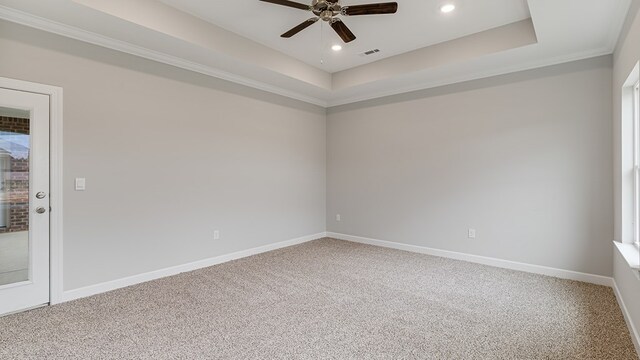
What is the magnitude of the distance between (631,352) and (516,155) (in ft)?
8.09

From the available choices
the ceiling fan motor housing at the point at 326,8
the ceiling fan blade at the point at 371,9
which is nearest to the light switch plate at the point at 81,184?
the ceiling fan motor housing at the point at 326,8

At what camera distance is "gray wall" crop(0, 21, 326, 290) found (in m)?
3.07

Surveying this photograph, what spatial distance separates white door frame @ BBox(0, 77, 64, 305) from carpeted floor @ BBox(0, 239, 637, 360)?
9.4 inches

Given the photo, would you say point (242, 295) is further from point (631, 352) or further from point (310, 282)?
point (631, 352)

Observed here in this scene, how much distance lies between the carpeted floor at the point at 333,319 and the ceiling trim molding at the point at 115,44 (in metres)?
2.68

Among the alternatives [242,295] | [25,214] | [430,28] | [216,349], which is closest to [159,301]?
[242,295]

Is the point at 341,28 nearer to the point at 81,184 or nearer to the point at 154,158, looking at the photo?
the point at 154,158

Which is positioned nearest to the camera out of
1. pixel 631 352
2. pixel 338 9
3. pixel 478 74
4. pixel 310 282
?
pixel 631 352

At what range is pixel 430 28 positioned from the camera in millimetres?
3645

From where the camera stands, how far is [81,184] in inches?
124

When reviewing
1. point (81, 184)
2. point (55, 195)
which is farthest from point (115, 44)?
point (55, 195)

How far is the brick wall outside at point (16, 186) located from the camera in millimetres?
2775

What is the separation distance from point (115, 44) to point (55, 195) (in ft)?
5.62

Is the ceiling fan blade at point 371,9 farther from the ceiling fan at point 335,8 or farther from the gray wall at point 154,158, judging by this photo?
the gray wall at point 154,158
